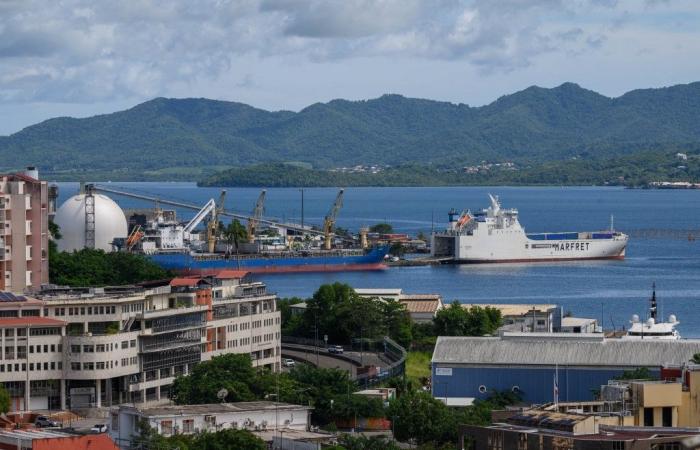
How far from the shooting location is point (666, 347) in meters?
32.5

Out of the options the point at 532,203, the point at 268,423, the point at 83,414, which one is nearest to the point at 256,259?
the point at 83,414

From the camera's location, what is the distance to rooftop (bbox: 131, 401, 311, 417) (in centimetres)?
2748

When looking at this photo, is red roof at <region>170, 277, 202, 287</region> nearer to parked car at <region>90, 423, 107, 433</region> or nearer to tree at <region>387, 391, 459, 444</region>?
parked car at <region>90, 423, 107, 433</region>

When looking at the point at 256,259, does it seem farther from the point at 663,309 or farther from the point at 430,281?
the point at 663,309

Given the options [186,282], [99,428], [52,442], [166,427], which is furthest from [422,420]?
[186,282]

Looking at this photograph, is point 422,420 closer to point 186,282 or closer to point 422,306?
point 186,282

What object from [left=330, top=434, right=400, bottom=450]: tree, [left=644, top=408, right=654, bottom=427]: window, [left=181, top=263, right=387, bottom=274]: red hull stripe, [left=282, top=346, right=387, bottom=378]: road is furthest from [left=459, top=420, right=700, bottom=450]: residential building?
[left=181, top=263, right=387, bottom=274]: red hull stripe

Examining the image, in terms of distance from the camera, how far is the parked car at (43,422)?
29516mm

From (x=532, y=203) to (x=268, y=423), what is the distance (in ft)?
484

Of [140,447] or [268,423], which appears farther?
[268,423]

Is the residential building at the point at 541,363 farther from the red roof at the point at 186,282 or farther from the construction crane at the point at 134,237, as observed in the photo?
the construction crane at the point at 134,237

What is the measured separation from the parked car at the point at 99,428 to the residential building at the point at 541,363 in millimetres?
5997

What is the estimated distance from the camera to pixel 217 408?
28.4 m

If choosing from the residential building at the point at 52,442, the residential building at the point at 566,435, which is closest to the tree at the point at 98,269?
the residential building at the point at 52,442
